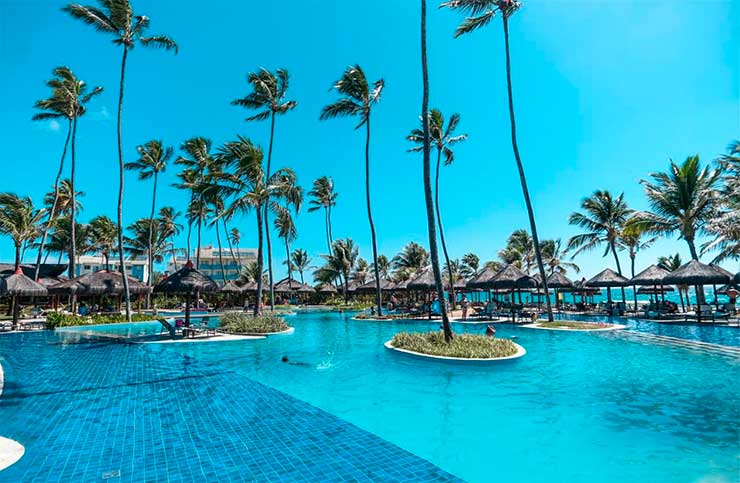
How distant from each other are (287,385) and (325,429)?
10.5ft

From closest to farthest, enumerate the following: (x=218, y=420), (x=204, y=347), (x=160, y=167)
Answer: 1. (x=218, y=420)
2. (x=204, y=347)
3. (x=160, y=167)

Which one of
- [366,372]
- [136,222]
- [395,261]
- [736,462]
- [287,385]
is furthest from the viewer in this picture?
[395,261]

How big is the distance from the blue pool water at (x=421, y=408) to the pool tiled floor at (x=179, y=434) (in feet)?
0.12

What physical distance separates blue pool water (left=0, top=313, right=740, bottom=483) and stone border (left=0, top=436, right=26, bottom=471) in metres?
0.13

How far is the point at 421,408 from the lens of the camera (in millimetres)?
7215

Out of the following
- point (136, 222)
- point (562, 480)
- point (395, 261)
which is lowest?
point (562, 480)

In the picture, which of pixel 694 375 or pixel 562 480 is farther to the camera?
pixel 694 375

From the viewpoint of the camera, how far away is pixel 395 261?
5278 cm

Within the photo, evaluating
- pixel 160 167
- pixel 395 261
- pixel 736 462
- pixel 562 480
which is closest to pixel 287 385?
pixel 562 480

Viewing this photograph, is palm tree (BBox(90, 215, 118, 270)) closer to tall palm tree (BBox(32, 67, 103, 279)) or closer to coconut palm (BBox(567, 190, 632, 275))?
tall palm tree (BBox(32, 67, 103, 279))

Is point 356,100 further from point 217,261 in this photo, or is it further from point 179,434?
point 217,261

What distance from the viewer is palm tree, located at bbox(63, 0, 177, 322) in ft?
67.8

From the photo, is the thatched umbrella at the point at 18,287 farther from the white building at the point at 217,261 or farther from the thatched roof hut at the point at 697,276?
the white building at the point at 217,261

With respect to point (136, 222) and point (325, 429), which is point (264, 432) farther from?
point (136, 222)
